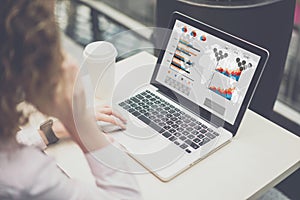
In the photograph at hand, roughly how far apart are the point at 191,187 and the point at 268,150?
212mm

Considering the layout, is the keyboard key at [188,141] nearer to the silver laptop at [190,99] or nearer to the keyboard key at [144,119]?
the silver laptop at [190,99]

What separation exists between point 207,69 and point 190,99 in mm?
84

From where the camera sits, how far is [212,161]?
0.97 meters

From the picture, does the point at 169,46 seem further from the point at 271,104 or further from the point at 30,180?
the point at 30,180

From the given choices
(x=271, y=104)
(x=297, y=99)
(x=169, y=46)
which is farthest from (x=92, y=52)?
(x=297, y=99)

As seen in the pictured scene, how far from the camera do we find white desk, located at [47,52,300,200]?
35.6 inches

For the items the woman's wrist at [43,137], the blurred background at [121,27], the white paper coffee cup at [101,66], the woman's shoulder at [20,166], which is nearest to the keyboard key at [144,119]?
the white paper coffee cup at [101,66]

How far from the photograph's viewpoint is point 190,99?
1084mm

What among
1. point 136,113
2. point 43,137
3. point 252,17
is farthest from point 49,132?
point 252,17

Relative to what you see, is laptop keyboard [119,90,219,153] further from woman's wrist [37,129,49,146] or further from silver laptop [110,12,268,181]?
woman's wrist [37,129,49,146]

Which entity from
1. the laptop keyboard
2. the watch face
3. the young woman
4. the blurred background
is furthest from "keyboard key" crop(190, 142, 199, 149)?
the blurred background

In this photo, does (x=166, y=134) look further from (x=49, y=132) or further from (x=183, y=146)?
(x=49, y=132)

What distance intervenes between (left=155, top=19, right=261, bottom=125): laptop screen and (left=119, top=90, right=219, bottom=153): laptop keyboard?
5 centimetres

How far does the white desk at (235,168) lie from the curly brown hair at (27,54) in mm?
301
